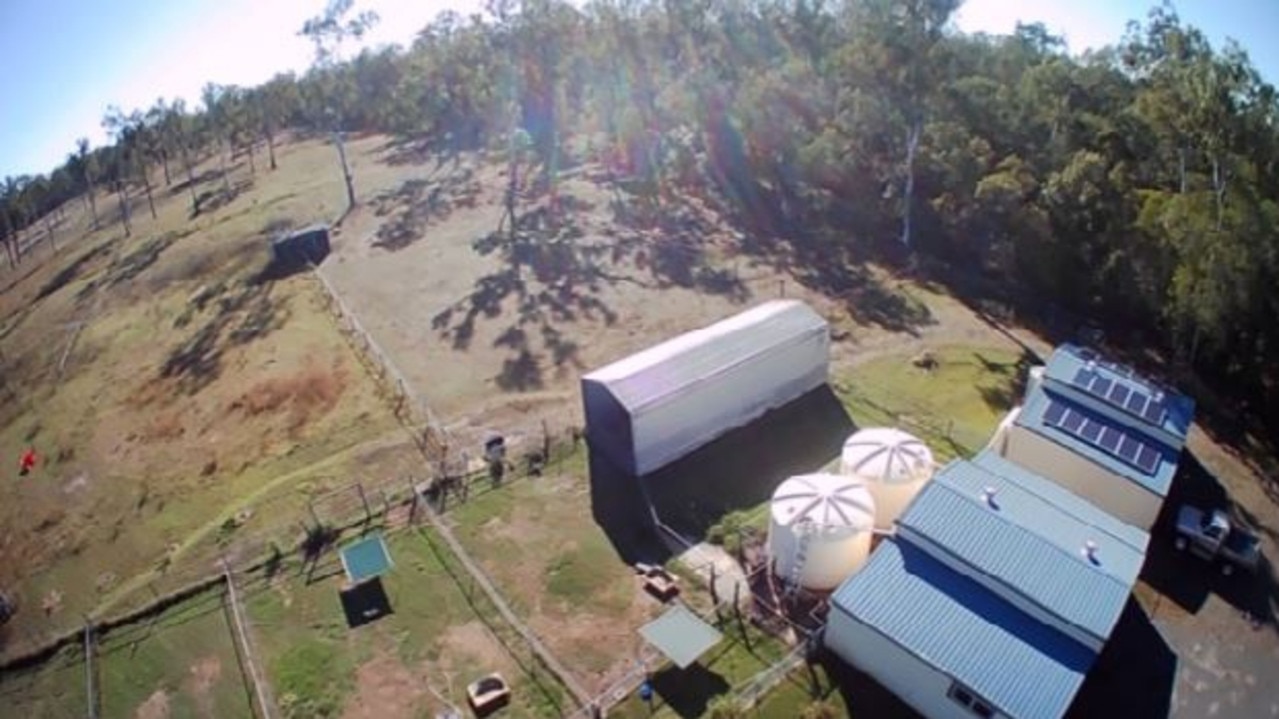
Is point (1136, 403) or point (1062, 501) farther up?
point (1136, 403)

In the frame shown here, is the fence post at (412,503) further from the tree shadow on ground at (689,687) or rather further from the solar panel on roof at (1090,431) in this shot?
the solar panel on roof at (1090,431)

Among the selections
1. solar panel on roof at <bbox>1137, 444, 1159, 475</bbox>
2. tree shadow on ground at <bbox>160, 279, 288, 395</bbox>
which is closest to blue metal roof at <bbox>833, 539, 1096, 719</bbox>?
solar panel on roof at <bbox>1137, 444, 1159, 475</bbox>

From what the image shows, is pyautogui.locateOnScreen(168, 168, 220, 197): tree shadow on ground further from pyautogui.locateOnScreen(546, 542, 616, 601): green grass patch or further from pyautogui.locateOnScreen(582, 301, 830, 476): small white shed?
pyautogui.locateOnScreen(546, 542, 616, 601): green grass patch

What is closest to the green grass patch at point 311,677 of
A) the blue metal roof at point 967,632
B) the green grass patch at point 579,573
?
the green grass patch at point 579,573

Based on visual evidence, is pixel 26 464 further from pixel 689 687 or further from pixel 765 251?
pixel 765 251

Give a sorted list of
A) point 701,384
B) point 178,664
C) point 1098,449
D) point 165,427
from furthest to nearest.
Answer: point 165,427 < point 701,384 < point 1098,449 < point 178,664

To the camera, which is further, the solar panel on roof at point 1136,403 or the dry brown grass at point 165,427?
the dry brown grass at point 165,427

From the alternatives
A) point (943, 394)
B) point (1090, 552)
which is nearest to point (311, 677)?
point (1090, 552)
